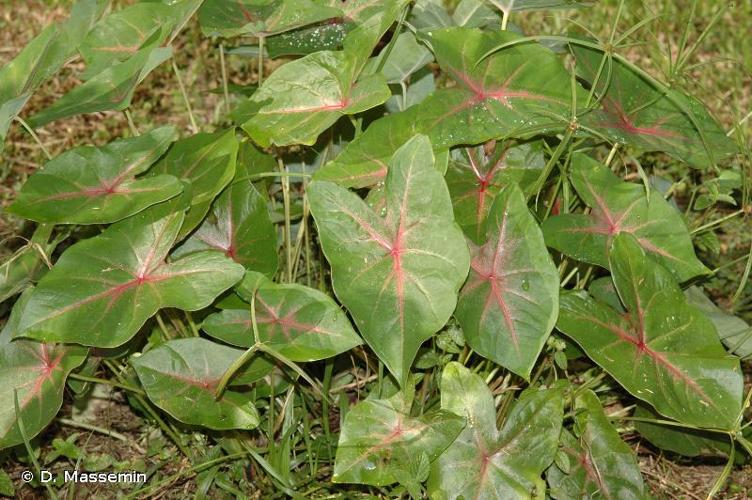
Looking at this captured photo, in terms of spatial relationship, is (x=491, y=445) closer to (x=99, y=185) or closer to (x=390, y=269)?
(x=390, y=269)

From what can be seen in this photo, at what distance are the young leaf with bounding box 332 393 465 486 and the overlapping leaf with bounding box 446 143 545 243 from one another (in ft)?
1.14

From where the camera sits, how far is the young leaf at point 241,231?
1.71m

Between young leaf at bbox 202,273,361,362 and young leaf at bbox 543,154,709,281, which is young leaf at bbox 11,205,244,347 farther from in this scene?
young leaf at bbox 543,154,709,281

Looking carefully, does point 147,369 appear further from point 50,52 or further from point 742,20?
point 742,20

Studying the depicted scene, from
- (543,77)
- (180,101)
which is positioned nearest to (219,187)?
(543,77)

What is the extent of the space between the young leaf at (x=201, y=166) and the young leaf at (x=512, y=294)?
50 cm

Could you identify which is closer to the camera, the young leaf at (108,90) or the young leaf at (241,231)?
the young leaf at (108,90)

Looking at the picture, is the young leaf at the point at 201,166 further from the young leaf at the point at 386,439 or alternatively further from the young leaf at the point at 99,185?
the young leaf at the point at 386,439

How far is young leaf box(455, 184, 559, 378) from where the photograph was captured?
1473mm

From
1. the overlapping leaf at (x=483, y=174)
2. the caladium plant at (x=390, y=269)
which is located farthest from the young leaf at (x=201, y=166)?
the overlapping leaf at (x=483, y=174)

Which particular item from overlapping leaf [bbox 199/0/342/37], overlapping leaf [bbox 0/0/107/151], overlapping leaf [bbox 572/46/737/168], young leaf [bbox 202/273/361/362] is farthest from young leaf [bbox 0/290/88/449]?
overlapping leaf [bbox 572/46/737/168]

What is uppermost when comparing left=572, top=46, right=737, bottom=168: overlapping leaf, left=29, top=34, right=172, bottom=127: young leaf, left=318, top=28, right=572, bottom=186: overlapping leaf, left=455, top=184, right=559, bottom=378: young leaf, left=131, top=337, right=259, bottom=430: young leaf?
left=29, top=34, right=172, bottom=127: young leaf

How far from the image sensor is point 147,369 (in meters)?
1.59

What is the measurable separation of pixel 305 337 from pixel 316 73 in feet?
1.64
